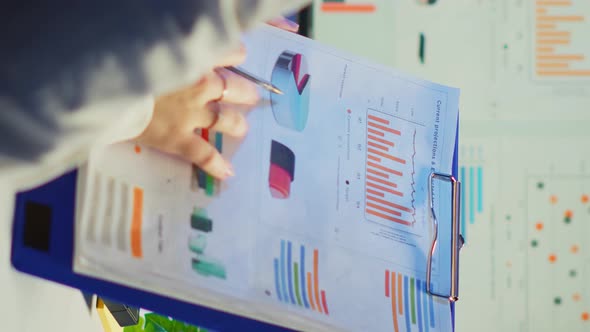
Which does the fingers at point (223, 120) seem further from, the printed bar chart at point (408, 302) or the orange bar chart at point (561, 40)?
the orange bar chart at point (561, 40)

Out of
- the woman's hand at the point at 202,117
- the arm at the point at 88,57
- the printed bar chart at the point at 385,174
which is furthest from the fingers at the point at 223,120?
the arm at the point at 88,57

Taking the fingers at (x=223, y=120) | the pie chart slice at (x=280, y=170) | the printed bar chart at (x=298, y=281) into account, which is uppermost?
the fingers at (x=223, y=120)

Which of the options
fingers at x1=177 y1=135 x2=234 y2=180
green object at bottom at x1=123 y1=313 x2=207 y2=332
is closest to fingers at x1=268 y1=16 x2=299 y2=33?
fingers at x1=177 y1=135 x2=234 y2=180

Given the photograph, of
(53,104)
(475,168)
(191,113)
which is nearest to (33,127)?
(53,104)

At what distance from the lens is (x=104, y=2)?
18 cm

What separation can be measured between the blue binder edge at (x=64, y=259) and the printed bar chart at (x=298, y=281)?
48 mm

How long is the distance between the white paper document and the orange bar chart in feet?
2.23

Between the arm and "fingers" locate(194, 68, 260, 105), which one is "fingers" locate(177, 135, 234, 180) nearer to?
"fingers" locate(194, 68, 260, 105)

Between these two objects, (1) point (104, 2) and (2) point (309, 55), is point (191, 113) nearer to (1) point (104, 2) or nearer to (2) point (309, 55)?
(2) point (309, 55)

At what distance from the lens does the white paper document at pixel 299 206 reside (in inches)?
16.3

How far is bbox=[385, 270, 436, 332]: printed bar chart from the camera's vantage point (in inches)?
19.9

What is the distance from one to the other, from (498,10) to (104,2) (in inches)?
43.5

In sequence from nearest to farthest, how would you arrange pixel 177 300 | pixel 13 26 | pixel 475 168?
pixel 13 26 < pixel 177 300 < pixel 475 168

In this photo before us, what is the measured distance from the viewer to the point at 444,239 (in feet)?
1.80
